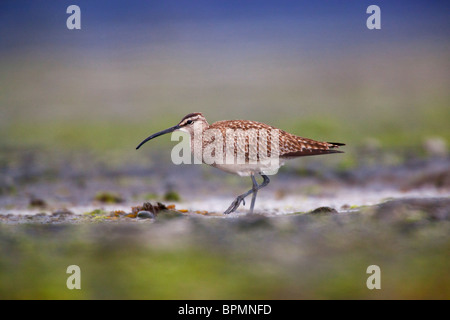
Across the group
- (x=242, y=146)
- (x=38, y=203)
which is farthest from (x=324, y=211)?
(x=38, y=203)

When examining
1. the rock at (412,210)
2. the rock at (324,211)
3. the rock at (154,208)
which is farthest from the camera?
the rock at (154,208)

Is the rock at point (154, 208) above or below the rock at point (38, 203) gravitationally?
below

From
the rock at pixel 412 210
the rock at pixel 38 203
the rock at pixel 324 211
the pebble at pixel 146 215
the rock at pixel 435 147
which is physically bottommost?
the rock at pixel 412 210

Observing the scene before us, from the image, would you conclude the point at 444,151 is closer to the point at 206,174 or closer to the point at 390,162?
the point at 390,162

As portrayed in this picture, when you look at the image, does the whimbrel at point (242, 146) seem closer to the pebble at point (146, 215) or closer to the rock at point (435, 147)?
the pebble at point (146, 215)

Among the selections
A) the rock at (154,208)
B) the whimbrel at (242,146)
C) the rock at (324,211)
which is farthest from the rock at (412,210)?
the rock at (154,208)

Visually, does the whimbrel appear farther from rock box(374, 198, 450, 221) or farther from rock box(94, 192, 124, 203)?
rock box(94, 192, 124, 203)

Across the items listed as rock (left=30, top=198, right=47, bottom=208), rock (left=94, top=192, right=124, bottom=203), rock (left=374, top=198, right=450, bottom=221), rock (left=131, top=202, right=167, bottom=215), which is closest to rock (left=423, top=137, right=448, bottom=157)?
rock (left=374, top=198, right=450, bottom=221)

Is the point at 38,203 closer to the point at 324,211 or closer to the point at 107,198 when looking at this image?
the point at 107,198

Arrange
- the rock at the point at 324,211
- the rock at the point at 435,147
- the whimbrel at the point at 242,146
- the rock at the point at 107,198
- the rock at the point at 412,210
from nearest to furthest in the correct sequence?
the rock at the point at 412,210
the rock at the point at 324,211
the whimbrel at the point at 242,146
the rock at the point at 107,198
the rock at the point at 435,147
